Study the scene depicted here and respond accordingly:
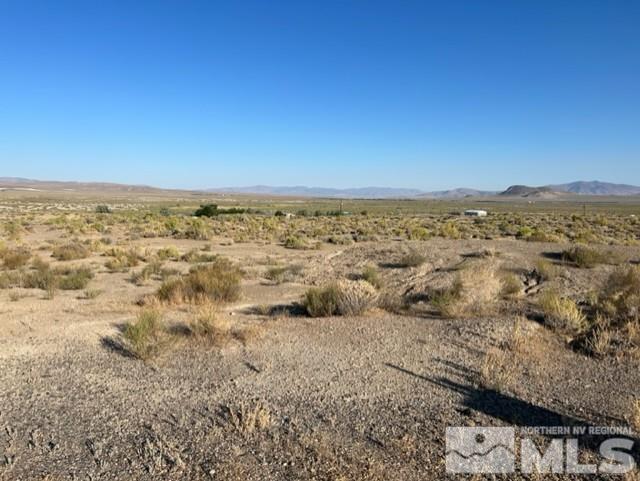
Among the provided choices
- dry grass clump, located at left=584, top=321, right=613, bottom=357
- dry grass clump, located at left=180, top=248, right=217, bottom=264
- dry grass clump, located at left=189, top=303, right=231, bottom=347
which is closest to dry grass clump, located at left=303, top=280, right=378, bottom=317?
dry grass clump, located at left=189, top=303, right=231, bottom=347

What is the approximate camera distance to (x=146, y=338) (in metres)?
8.08

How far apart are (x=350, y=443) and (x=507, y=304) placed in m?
7.41

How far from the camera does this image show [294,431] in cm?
553

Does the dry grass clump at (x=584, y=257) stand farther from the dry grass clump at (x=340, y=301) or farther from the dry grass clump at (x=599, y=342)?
the dry grass clump at (x=340, y=301)

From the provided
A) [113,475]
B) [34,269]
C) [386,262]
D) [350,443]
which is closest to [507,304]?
[386,262]

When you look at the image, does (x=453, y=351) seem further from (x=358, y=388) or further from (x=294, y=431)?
(x=294, y=431)

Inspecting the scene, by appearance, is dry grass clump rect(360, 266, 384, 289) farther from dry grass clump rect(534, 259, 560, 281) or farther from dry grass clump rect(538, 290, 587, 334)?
dry grass clump rect(538, 290, 587, 334)

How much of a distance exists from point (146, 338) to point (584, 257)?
45.5ft

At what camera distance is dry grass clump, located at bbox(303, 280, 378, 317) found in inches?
415

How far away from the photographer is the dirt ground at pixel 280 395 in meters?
4.95

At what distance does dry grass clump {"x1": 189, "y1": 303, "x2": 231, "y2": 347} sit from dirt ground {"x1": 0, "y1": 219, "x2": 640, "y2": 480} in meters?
0.36

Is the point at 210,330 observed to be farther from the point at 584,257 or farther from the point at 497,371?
the point at 584,257

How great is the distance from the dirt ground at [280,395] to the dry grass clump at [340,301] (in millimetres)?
270

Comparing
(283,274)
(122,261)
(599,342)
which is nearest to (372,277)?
(283,274)
